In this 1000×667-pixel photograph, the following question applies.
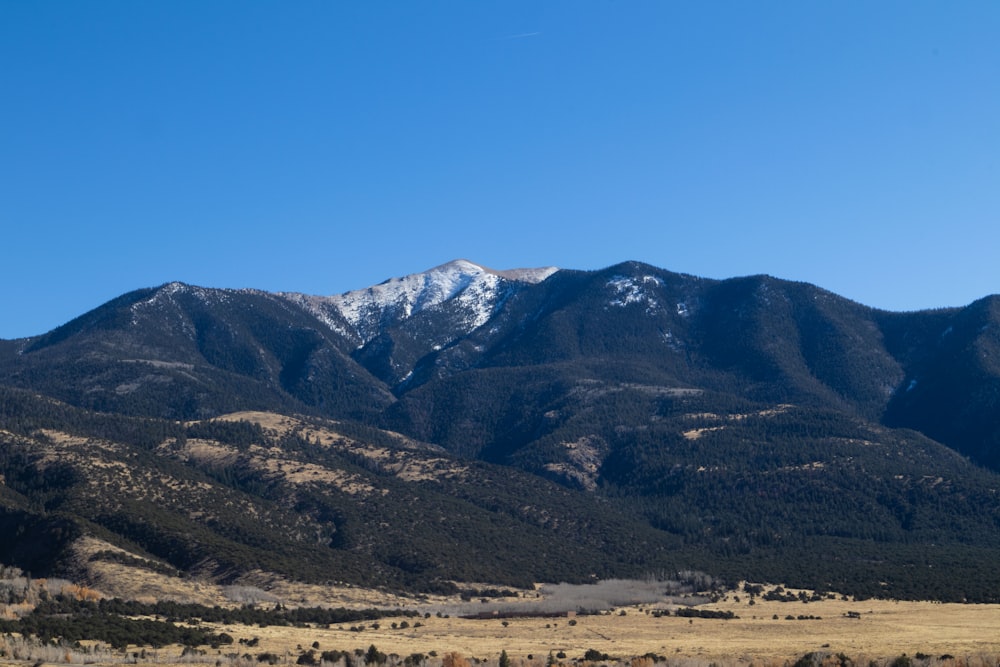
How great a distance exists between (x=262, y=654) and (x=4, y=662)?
18473mm

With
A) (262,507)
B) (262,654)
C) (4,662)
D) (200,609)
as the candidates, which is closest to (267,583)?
(200,609)

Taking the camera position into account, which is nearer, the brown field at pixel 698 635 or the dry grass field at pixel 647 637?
the dry grass field at pixel 647 637

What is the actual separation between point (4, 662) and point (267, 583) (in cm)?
6563

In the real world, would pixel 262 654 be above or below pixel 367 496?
below

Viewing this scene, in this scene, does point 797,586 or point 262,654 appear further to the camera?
point 797,586

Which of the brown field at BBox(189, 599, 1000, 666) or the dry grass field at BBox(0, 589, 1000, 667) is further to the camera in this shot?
the brown field at BBox(189, 599, 1000, 666)

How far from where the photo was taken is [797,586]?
162m

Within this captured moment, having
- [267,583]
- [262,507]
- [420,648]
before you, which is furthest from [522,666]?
[262,507]

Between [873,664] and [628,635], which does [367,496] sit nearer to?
[628,635]

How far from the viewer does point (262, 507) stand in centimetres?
17575

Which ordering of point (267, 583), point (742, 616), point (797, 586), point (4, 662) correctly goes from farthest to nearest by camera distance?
1. point (797, 586)
2. point (267, 583)
3. point (742, 616)
4. point (4, 662)

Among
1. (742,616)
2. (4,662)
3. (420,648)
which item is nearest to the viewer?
(4,662)

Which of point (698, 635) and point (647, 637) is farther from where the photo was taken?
point (698, 635)

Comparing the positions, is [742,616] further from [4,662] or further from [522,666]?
[4,662]
